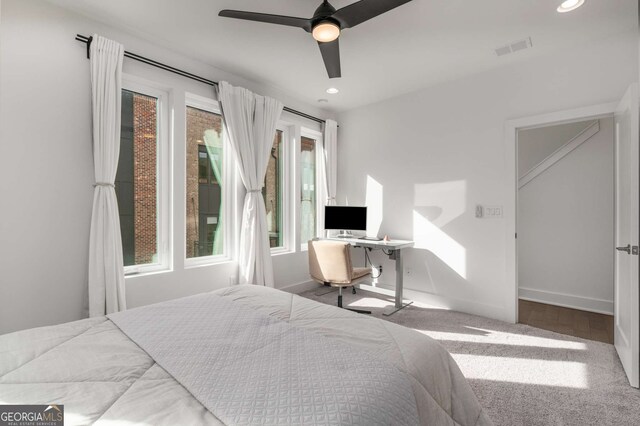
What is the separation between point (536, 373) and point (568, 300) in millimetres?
2061

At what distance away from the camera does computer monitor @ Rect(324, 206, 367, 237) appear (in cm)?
425

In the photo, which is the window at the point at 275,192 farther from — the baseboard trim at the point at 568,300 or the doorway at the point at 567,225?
the baseboard trim at the point at 568,300

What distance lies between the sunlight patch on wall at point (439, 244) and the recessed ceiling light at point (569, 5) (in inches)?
90.2

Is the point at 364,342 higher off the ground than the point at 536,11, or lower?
lower

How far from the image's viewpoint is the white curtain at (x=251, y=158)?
3.38 m

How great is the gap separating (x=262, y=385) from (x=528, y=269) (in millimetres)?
4218

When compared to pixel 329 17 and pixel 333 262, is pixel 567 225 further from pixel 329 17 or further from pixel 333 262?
pixel 329 17

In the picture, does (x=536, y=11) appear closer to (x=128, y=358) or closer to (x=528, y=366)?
(x=528, y=366)

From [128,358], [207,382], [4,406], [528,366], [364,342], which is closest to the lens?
[4,406]

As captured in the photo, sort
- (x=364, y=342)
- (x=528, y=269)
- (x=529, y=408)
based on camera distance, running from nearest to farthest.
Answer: (x=364, y=342), (x=529, y=408), (x=528, y=269)

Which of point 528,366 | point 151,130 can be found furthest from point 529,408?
point 151,130

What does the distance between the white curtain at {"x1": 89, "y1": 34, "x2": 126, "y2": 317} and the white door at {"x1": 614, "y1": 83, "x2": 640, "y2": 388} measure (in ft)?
12.0

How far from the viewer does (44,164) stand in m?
2.27

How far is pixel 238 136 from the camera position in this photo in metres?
3.42
